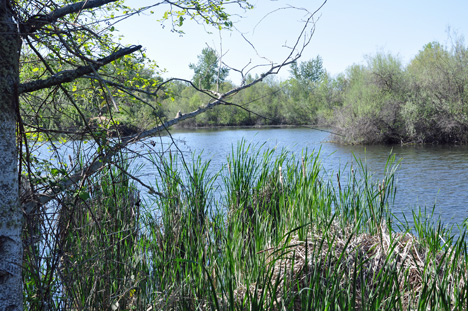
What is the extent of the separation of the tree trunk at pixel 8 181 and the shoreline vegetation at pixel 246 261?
1.29 feet

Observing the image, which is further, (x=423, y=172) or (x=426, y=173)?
(x=423, y=172)

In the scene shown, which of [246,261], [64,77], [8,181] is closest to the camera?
[8,181]

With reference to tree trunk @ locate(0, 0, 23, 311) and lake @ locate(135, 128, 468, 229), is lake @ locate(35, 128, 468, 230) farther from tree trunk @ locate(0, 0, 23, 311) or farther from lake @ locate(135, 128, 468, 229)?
tree trunk @ locate(0, 0, 23, 311)

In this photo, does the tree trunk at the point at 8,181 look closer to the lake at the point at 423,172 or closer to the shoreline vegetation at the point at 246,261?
the shoreline vegetation at the point at 246,261

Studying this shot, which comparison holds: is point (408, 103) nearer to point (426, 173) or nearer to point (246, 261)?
point (426, 173)

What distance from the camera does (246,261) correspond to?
336cm

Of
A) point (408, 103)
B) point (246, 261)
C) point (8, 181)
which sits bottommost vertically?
point (246, 261)

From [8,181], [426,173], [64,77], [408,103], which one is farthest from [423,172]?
[8,181]

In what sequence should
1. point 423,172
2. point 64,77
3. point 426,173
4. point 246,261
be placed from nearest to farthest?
point 64,77 < point 246,261 < point 426,173 < point 423,172

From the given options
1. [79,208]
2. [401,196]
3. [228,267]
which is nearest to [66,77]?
[228,267]

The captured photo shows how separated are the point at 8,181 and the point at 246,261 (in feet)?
6.98

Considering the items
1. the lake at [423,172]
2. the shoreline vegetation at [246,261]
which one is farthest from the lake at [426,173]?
the shoreline vegetation at [246,261]

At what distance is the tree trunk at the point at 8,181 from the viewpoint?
1.60 m

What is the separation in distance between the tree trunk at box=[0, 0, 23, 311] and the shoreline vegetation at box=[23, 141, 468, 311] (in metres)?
0.39
